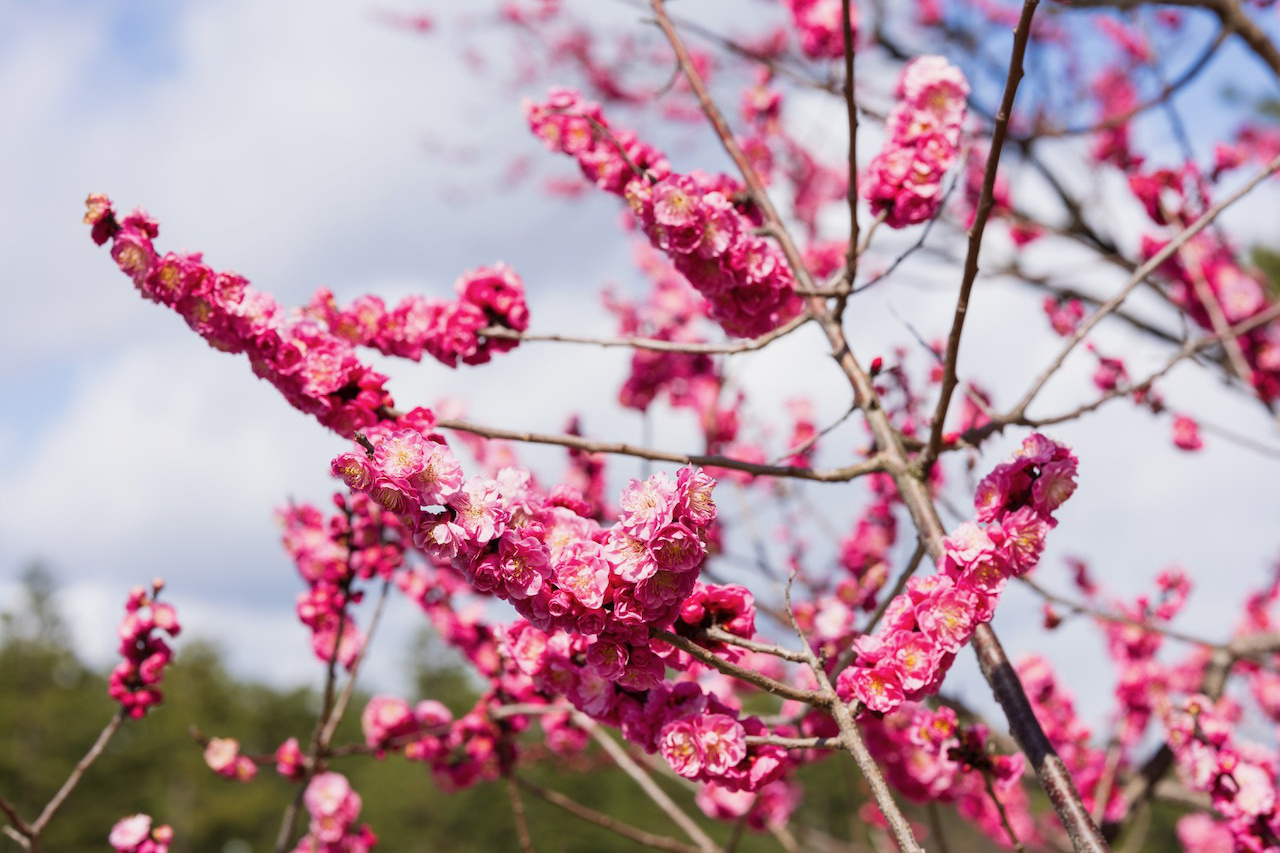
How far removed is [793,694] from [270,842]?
36.3 metres

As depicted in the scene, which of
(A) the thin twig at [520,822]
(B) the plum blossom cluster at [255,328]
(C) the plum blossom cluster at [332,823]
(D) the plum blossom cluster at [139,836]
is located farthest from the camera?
(C) the plum blossom cluster at [332,823]

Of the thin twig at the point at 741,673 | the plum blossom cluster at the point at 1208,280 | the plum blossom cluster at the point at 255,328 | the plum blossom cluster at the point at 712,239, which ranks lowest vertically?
the thin twig at the point at 741,673

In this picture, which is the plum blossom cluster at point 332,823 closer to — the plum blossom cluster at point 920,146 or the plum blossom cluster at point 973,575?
the plum blossom cluster at point 973,575

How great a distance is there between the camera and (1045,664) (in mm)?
3709

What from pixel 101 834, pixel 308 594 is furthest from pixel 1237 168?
pixel 101 834

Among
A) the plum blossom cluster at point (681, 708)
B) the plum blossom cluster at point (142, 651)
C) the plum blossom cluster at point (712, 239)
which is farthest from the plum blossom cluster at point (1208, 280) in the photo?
the plum blossom cluster at point (142, 651)

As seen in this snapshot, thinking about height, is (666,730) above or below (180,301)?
below

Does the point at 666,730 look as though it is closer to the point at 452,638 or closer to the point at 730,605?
the point at 730,605

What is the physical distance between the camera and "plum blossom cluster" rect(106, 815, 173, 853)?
229 cm

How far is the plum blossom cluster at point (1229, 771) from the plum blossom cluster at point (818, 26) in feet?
7.17

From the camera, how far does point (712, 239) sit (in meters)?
2.00

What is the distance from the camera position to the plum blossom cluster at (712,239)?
197cm

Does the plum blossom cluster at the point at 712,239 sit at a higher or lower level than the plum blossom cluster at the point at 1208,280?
lower

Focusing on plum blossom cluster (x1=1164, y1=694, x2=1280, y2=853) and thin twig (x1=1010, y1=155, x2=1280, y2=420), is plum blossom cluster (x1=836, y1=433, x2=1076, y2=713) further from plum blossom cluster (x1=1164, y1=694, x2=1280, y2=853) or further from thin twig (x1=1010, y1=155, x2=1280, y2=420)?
plum blossom cluster (x1=1164, y1=694, x2=1280, y2=853)
